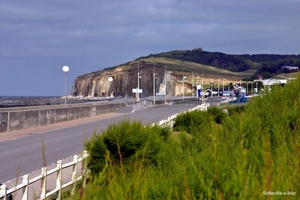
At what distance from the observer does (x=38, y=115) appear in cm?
3234

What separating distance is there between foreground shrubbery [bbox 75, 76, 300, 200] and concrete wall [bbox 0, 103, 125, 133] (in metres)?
13.7

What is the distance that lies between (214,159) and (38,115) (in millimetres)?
27520

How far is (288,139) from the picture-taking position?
8.98 m

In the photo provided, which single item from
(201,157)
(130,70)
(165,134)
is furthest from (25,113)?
(130,70)

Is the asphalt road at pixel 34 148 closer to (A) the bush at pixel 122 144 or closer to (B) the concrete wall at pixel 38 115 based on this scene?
(A) the bush at pixel 122 144

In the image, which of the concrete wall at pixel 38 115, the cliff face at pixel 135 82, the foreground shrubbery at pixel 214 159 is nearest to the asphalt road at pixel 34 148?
the concrete wall at pixel 38 115

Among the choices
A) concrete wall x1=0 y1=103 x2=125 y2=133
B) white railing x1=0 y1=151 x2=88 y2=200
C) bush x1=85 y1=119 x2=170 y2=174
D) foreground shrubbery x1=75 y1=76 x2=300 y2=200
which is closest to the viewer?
foreground shrubbery x1=75 y1=76 x2=300 y2=200

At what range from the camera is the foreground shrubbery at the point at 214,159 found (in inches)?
211

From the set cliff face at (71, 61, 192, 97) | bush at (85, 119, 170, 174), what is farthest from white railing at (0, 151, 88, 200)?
cliff face at (71, 61, 192, 97)

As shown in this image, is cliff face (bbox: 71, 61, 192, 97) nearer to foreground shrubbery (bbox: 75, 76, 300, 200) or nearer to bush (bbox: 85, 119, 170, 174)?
bush (bbox: 85, 119, 170, 174)

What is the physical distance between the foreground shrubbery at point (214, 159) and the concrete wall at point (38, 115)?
13746 millimetres

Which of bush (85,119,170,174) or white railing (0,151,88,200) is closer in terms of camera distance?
white railing (0,151,88,200)

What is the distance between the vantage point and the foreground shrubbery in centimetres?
537

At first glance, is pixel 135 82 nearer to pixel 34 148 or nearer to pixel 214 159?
pixel 34 148
